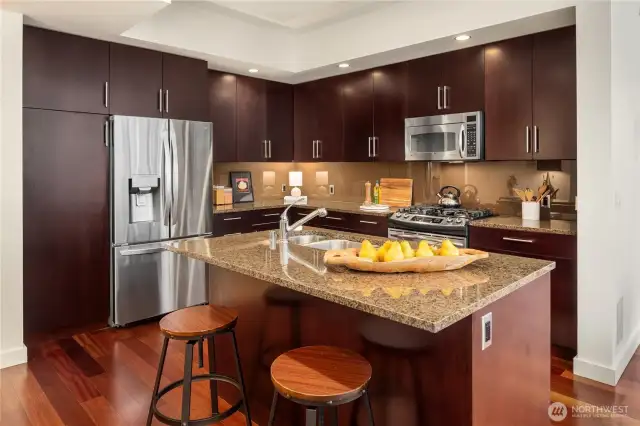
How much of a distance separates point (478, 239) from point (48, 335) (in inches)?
131

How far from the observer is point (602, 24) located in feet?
9.14

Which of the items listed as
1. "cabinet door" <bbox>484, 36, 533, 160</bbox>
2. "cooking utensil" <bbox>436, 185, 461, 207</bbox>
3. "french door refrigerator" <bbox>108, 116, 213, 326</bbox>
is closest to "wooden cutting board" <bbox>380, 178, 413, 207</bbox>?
"cooking utensil" <bbox>436, 185, 461, 207</bbox>

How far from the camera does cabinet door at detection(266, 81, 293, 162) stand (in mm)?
5176

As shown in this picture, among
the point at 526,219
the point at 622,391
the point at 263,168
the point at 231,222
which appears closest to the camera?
the point at 622,391

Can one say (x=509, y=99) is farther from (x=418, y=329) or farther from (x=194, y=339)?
(x=194, y=339)

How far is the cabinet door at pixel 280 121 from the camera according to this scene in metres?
5.18

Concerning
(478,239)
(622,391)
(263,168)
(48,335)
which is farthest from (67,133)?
(622,391)

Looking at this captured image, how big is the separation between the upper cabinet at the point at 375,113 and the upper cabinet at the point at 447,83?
0.15 m

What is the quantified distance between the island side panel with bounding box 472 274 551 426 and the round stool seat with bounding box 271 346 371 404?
40 centimetres

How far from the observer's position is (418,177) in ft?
15.3

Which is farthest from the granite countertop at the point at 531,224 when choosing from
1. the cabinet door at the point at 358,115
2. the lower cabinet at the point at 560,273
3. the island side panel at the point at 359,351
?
the island side panel at the point at 359,351

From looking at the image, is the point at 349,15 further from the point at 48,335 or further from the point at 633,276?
the point at 48,335

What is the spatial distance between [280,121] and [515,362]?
4.02 meters

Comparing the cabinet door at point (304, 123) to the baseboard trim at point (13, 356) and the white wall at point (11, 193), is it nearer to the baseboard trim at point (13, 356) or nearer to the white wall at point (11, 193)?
the white wall at point (11, 193)
